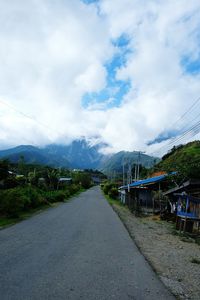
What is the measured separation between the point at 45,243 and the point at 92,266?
10.5ft

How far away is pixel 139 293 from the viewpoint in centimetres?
503

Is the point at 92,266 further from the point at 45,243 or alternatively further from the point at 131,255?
the point at 45,243

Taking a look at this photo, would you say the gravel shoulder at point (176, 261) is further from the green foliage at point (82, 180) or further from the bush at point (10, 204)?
the green foliage at point (82, 180)

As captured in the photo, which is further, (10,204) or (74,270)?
(10,204)

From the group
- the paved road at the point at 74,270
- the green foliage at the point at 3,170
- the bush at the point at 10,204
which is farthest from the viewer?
the green foliage at the point at 3,170

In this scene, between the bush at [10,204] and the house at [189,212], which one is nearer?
the house at [189,212]

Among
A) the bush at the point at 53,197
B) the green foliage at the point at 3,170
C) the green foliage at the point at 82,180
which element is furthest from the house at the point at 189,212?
the green foliage at the point at 82,180

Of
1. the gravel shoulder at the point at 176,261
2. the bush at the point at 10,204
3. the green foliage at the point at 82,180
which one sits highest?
the green foliage at the point at 82,180

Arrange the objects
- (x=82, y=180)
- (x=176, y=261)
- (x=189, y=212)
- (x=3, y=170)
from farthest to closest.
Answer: (x=82, y=180) < (x=3, y=170) < (x=189, y=212) < (x=176, y=261)

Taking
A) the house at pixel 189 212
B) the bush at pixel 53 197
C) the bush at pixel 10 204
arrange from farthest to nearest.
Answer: the bush at pixel 53 197
the bush at pixel 10 204
the house at pixel 189 212

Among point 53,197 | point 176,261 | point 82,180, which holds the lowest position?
point 176,261

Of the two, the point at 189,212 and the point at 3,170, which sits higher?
the point at 3,170

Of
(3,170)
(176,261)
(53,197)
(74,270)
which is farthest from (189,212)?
(53,197)

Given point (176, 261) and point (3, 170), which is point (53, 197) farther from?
point (176, 261)
